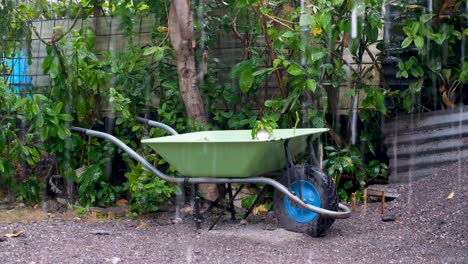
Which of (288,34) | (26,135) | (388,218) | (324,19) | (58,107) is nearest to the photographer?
(388,218)

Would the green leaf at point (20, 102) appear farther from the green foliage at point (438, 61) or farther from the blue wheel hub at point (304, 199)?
the green foliage at point (438, 61)

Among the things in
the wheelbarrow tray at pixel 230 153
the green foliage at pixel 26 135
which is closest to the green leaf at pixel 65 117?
the green foliage at pixel 26 135

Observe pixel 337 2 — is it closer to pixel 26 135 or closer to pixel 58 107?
pixel 58 107

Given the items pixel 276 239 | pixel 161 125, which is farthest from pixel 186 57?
pixel 276 239

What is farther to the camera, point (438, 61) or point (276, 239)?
point (438, 61)

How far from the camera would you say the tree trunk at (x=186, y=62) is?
267 inches

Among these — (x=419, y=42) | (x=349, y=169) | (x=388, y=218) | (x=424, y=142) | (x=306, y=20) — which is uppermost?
(x=306, y=20)

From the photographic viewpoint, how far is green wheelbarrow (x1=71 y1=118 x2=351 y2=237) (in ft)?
17.4

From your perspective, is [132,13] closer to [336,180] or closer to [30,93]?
[30,93]

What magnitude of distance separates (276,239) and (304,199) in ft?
1.40

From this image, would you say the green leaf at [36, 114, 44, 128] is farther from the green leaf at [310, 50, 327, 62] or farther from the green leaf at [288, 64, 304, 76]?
the green leaf at [310, 50, 327, 62]

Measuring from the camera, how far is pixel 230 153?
17.6 feet

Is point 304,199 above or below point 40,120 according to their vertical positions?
below

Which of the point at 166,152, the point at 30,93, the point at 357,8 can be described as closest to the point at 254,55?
the point at 357,8
